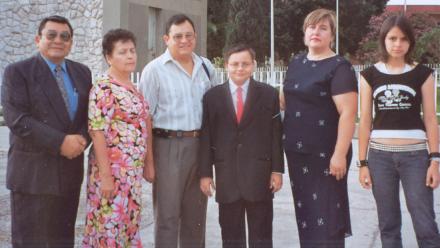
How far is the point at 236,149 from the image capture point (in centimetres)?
413

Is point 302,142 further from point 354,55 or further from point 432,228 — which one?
point 354,55

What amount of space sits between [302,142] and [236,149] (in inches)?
17.6

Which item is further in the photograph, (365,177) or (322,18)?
(365,177)

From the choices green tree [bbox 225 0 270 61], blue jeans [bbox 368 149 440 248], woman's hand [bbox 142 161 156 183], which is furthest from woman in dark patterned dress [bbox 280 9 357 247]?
green tree [bbox 225 0 270 61]

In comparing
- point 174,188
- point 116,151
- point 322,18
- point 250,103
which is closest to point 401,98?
point 322,18

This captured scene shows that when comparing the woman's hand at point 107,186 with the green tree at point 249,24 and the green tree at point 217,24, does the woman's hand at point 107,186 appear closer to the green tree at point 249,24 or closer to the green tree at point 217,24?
the green tree at point 249,24

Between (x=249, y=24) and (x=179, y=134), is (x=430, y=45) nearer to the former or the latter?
(x=249, y=24)

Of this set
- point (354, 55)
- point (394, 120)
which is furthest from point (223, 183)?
point (354, 55)

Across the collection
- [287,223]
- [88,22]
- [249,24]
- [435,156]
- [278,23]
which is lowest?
[287,223]

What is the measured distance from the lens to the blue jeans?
390 centimetres

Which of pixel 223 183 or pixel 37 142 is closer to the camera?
pixel 37 142

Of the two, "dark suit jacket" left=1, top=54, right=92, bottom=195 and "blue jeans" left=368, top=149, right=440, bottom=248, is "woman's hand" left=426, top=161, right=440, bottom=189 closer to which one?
"blue jeans" left=368, top=149, right=440, bottom=248

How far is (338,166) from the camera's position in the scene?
390cm

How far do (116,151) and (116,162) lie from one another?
2.7 inches
